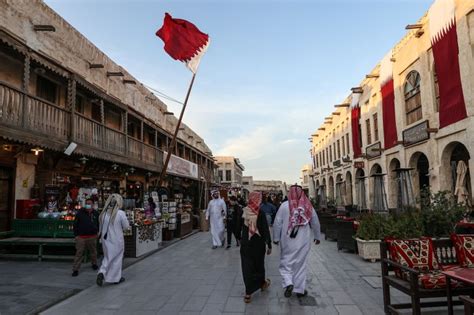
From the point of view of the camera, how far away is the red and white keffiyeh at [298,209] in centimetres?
577

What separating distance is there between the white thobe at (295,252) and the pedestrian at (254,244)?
0.29m

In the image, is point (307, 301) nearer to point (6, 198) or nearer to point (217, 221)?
point (217, 221)

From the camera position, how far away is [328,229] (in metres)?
12.8

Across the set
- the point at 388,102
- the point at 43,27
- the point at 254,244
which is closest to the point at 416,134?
the point at 388,102

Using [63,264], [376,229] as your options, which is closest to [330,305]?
[376,229]

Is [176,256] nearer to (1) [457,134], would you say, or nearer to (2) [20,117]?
(2) [20,117]

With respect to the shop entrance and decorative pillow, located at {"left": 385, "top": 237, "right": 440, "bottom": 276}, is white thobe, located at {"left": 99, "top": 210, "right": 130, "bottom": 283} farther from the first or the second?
decorative pillow, located at {"left": 385, "top": 237, "right": 440, "bottom": 276}

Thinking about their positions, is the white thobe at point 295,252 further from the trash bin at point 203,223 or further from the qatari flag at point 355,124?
the qatari flag at point 355,124

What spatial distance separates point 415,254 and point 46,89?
10.8 m

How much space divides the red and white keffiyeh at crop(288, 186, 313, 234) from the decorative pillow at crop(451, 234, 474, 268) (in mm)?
2098

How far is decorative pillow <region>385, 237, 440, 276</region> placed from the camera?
4.67 metres

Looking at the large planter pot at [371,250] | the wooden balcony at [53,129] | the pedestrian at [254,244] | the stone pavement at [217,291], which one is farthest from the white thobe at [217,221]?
the pedestrian at [254,244]

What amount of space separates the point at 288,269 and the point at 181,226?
9.02 metres

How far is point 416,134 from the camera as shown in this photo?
50.3ft
